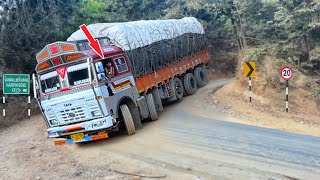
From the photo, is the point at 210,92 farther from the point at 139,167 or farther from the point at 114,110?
the point at 139,167

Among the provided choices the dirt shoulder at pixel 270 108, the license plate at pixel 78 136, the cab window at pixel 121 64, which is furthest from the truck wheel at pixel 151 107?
the license plate at pixel 78 136

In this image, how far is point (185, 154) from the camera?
8.80 metres

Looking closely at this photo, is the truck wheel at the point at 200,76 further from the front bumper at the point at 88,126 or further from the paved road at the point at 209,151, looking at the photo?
the front bumper at the point at 88,126

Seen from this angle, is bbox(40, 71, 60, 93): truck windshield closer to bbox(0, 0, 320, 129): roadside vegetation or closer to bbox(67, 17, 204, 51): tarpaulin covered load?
bbox(67, 17, 204, 51): tarpaulin covered load

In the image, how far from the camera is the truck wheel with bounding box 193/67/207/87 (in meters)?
19.1

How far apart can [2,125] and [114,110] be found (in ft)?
20.9

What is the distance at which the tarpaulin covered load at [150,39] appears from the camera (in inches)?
508

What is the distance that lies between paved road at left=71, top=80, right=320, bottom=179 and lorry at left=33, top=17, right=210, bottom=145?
0.66 m

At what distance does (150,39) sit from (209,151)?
7.02 meters

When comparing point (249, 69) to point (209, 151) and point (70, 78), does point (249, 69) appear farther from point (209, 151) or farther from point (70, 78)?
point (70, 78)

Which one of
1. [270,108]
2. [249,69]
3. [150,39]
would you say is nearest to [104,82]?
[150,39]

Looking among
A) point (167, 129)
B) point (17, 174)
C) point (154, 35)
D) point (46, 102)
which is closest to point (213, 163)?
point (167, 129)

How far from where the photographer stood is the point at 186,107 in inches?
598

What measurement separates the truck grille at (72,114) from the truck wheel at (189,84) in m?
8.23
